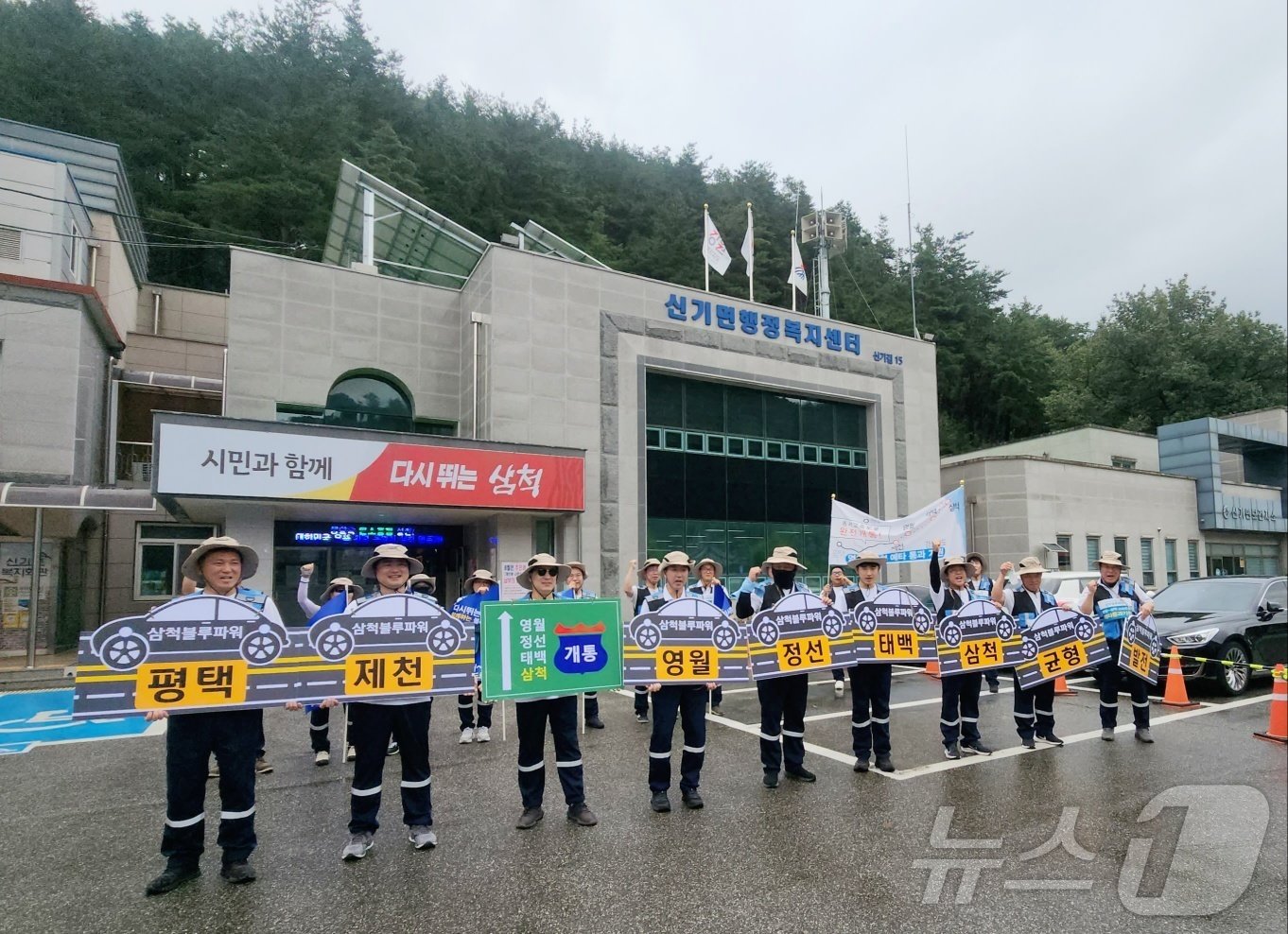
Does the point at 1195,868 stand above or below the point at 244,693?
below

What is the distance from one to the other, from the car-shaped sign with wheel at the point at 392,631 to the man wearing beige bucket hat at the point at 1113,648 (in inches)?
272

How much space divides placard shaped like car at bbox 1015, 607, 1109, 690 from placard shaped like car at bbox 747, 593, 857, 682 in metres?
2.20

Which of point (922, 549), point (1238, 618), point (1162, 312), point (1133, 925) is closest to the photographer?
point (1133, 925)

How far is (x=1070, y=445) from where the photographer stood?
105 feet

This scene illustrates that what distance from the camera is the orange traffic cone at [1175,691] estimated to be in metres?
9.96

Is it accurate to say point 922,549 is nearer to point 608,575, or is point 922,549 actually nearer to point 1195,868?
point 608,575

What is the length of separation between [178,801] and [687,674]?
143 inches

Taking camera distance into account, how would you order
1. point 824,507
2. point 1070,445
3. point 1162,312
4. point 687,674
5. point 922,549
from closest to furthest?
point 687,674, point 922,549, point 824,507, point 1070,445, point 1162,312

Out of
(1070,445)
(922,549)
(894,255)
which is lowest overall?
(922,549)

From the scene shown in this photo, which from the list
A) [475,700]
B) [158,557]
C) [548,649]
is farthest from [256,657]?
[158,557]

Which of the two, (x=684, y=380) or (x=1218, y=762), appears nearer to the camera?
(x=1218, y=762)

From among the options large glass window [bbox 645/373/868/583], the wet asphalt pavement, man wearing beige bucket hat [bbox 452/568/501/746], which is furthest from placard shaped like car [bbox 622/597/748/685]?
large glass window [bbox 645/373/868/583]

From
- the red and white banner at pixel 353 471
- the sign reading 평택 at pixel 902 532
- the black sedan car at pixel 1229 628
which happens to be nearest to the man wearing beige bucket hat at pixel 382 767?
the sign reading 평택 at pixel 902 532

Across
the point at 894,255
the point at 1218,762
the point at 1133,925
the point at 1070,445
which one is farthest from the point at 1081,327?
the point at 1133,925
